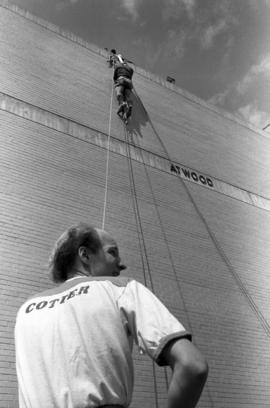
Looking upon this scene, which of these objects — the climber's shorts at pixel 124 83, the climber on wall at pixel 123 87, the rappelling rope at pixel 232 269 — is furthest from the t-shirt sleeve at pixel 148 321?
the climber's shorts at pixel 124 83

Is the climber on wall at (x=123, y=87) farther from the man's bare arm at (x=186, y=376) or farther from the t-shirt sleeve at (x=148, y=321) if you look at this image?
the man's bare arm at (x=186, y=376)

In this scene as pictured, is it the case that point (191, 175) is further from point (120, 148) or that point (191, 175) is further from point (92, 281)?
point (92, 281)

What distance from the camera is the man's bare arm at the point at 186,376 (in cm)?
102

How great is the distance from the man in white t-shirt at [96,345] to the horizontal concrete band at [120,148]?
6226 mm

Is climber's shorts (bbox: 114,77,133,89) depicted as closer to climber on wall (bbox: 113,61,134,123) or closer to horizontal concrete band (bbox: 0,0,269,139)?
climber on wall (bbox: 113,61,134,123)

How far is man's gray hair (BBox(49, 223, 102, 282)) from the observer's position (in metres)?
1.67

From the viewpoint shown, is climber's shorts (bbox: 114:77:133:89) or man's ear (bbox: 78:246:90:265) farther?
climber's shorts (bbox: 114:77:133:89)

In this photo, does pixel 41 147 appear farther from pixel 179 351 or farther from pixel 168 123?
pixel 179 351

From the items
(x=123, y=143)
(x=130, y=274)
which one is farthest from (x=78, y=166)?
(x=130, y=274)

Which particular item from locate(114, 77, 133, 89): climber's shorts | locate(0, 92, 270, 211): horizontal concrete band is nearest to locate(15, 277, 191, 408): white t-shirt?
locate(0, 92, 270, 211): horizontal concrete band

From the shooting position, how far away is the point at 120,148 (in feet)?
27.2

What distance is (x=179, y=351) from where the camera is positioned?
107 centimetres

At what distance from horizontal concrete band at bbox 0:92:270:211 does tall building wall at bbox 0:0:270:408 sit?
0.03 metres

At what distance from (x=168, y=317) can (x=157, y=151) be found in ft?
26.6
